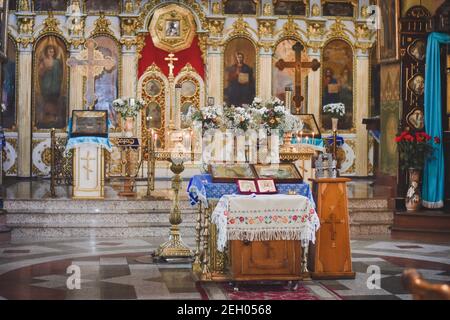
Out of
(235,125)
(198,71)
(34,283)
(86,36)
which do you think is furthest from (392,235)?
(86,36)

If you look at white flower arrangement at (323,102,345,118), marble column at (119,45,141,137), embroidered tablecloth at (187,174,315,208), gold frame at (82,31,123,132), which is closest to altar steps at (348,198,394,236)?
embroidered tablecloth at (187,174,315,208)

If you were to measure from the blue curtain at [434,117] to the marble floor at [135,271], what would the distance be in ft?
4.16

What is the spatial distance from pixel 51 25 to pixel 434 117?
1053cm

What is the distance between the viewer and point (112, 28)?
19844 mm

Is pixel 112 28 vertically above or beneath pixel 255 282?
above

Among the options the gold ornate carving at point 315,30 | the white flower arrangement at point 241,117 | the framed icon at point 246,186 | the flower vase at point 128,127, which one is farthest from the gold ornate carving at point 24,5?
the framed icon at point 246,186

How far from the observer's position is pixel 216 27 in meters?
20.0

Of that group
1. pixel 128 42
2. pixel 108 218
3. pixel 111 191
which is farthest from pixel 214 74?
pixel 108 218

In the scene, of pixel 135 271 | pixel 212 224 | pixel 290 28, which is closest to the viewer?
pixel 212 224

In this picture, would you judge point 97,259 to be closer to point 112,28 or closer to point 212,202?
point 212,202

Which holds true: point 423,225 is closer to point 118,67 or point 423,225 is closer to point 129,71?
point 129,71

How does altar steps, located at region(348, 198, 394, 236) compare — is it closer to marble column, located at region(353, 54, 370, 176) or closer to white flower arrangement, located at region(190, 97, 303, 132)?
white flower arrangement, located at region(190, 97, 303, 132)

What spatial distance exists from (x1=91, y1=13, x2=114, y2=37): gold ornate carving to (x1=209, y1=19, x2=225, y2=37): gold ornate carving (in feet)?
8.08

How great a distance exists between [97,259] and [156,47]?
11105mm
